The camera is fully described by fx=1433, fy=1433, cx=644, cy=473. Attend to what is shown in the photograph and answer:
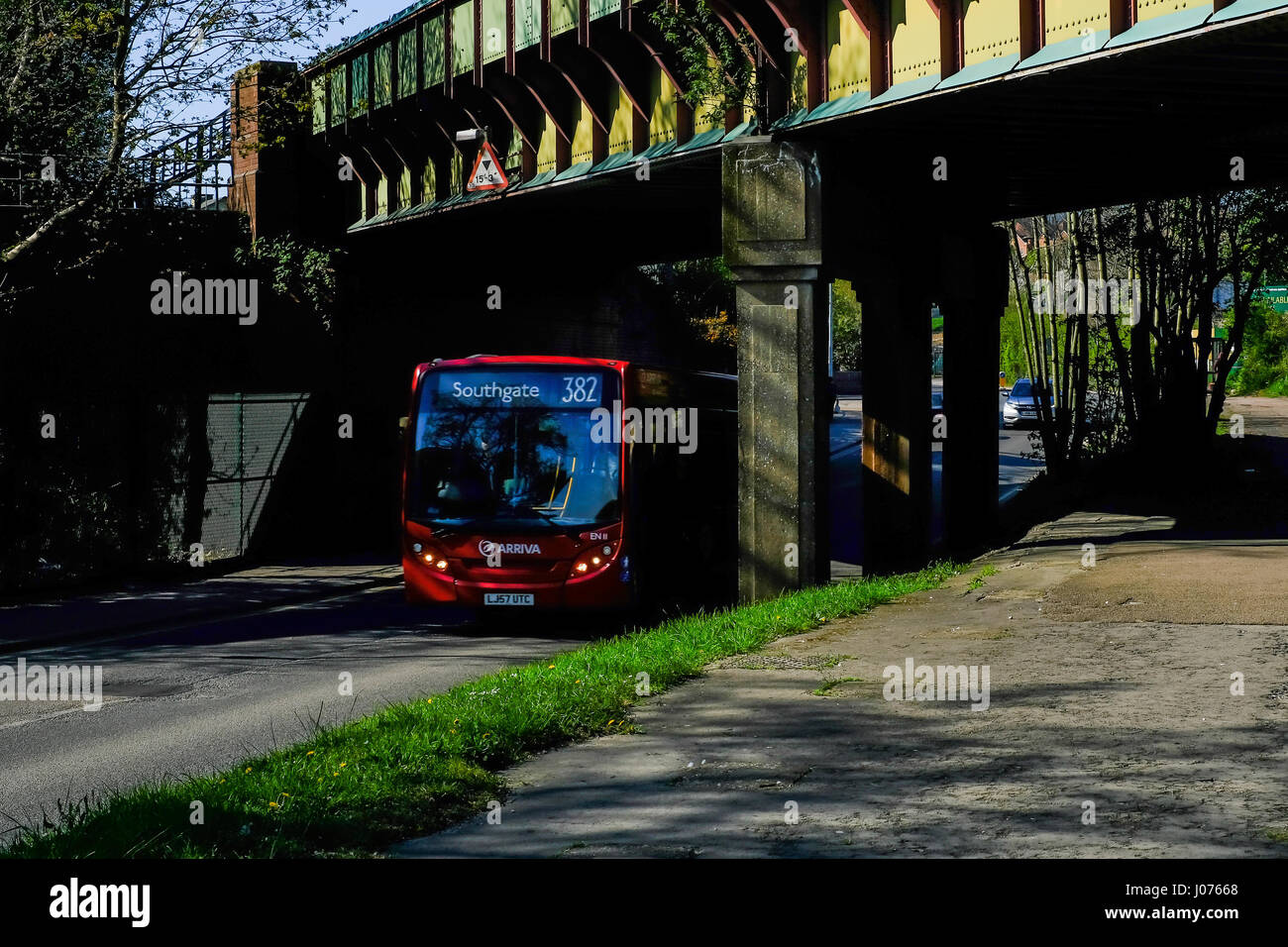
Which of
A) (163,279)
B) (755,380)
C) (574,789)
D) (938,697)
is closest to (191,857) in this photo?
(574,789)

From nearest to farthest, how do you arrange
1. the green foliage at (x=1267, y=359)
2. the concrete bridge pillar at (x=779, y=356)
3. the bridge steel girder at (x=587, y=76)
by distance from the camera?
the concrete bridge pillar at (x=779, y=356), the bridge steel girder at (x=587, y=76), the green foliage at (x=1267, y=359)

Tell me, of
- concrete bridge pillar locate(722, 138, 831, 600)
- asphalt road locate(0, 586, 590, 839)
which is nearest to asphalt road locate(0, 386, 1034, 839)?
asphalt road locate(0, 586, 590, 839)

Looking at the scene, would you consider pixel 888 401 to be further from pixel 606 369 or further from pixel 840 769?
pixel 840 769

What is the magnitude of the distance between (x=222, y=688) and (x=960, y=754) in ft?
22.9

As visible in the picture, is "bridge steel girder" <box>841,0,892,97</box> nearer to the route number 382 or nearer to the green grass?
the route number 382

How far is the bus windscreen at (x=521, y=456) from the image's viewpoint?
15.0 metres

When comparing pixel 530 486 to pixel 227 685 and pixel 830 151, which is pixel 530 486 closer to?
pixel 227 685

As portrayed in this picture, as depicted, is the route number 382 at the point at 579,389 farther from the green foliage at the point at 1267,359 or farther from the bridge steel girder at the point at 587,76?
the green foliage at the point at 1267,359

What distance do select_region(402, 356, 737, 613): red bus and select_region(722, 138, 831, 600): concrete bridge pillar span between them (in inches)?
50.8

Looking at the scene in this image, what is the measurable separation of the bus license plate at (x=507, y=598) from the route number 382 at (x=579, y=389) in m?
2.08

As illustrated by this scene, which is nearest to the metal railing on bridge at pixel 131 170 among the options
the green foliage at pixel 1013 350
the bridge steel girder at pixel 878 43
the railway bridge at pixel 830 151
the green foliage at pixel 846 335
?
Answer: the railway bridge at pixel 830 151

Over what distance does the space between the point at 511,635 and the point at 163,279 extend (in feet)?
39.1

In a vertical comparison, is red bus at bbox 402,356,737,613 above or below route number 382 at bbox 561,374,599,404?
below

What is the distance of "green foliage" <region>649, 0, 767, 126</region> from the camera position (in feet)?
53.3
